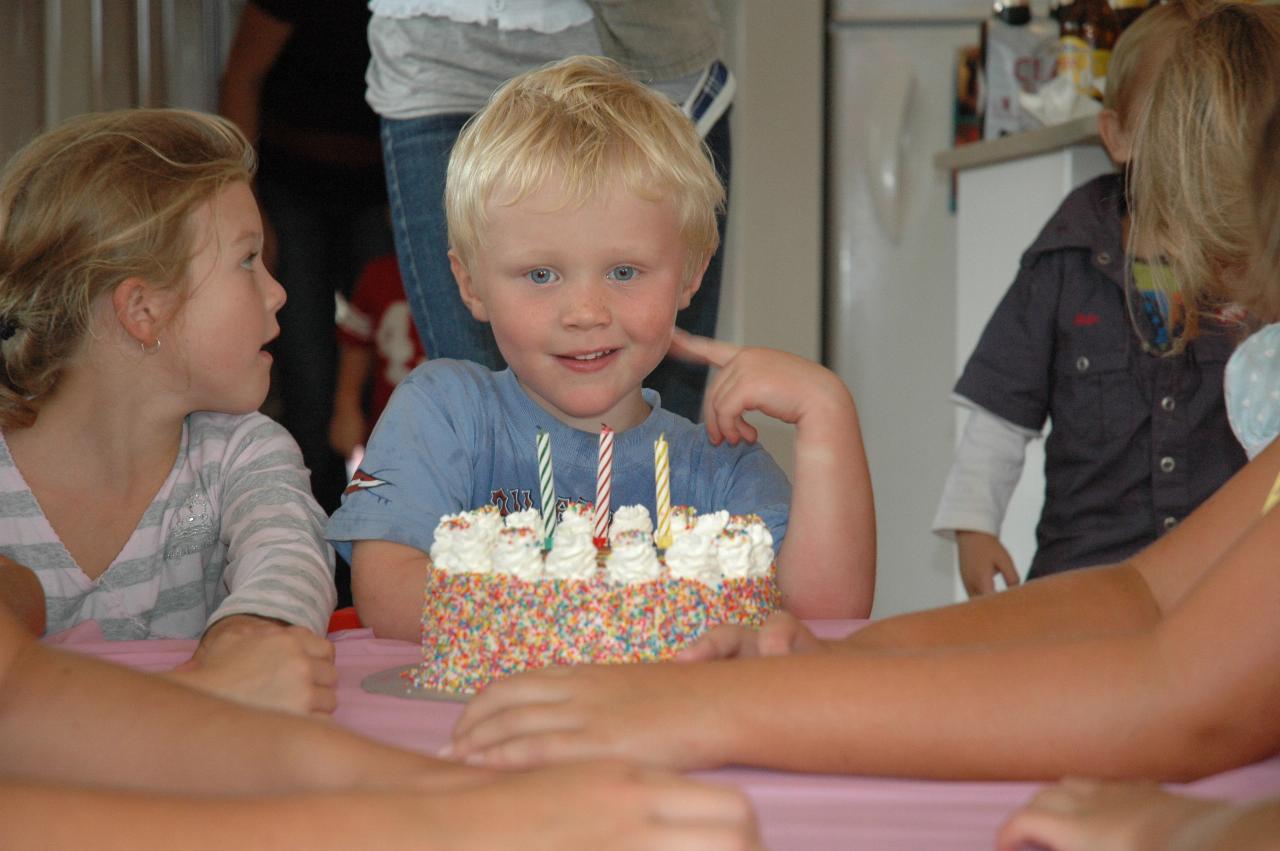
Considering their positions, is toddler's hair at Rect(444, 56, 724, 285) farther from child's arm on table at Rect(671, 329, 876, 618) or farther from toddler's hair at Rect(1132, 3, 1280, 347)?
toddler's hair at Rect(1132, 3, 1280, 347)

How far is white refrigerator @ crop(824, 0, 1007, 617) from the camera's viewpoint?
3.63 metres

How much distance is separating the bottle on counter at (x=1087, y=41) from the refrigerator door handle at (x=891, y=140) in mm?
734

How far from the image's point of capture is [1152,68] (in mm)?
2109

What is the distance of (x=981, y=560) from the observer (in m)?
2.17

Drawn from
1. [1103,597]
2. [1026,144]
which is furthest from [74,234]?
[1026,144]

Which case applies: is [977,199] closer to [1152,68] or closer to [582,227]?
[1152,68]

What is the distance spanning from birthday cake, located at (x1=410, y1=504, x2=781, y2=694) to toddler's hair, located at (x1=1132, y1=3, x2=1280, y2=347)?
3.37 feet

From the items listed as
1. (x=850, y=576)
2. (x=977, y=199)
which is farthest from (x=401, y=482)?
(x=977, y=199)

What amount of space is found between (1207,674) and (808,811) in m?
0.21

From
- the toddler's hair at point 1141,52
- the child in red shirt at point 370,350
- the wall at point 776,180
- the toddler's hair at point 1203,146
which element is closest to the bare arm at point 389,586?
the toddler's hair at point 1203,146

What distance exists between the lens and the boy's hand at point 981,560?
214 centimetres

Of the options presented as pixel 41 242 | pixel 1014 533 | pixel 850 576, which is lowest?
pixel 1014 533

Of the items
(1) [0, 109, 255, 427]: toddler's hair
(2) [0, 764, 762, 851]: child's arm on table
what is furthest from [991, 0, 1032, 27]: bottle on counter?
(2) [0, 764, 762, 851]: child's arm on table

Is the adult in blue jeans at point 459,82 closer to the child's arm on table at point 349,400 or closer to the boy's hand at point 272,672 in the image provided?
the boy's hand at point 272,672
